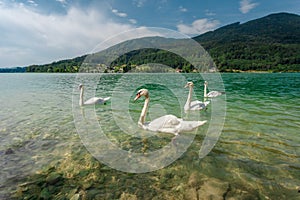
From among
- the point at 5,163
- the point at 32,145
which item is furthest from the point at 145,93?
the point at 5,163

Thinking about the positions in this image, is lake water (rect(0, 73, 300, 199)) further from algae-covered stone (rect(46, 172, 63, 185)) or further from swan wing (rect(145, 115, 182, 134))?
swan wing (rect(145, 115, 182, 134))

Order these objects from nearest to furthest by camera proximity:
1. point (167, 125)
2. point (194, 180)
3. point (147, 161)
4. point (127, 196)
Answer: point (127, 196), point (194, 180), point (147, 161), point (167, 125)

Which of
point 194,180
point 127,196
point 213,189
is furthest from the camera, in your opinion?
point 194,180

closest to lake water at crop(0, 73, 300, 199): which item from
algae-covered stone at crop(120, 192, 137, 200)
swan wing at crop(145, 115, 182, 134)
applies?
algae-covered stone at crop(120, 192, 137, 200)

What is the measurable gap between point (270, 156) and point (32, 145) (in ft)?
25.4

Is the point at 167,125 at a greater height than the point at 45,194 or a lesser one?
greater

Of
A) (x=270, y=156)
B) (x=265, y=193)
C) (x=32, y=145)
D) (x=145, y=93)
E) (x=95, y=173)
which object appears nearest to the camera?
(x=265, y=193)

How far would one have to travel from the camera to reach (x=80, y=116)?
33.9ft

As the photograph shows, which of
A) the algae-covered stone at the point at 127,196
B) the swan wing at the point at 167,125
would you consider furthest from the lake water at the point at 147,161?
the swan wing at the point at 167,125

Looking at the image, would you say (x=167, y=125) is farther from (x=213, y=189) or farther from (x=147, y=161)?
(x=213, y=189)

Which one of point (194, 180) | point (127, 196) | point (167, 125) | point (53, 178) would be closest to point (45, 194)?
point (53, 178)

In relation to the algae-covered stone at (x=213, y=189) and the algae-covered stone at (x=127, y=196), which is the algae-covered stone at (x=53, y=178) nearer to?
the algae-covered stone at (x=127, y=196)

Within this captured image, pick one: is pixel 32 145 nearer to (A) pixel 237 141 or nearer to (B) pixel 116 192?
(B) pixel 116 192

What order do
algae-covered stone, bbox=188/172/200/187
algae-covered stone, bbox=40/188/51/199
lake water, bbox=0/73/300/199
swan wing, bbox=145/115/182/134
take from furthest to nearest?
1. swan wing, bbox=145/115/182/134
2. algae-covered stone, bbox=188/172/200/187
3. lake water, bbox=0/73/300/199
4. algae-covered stone, bbox=40/188/51/199
